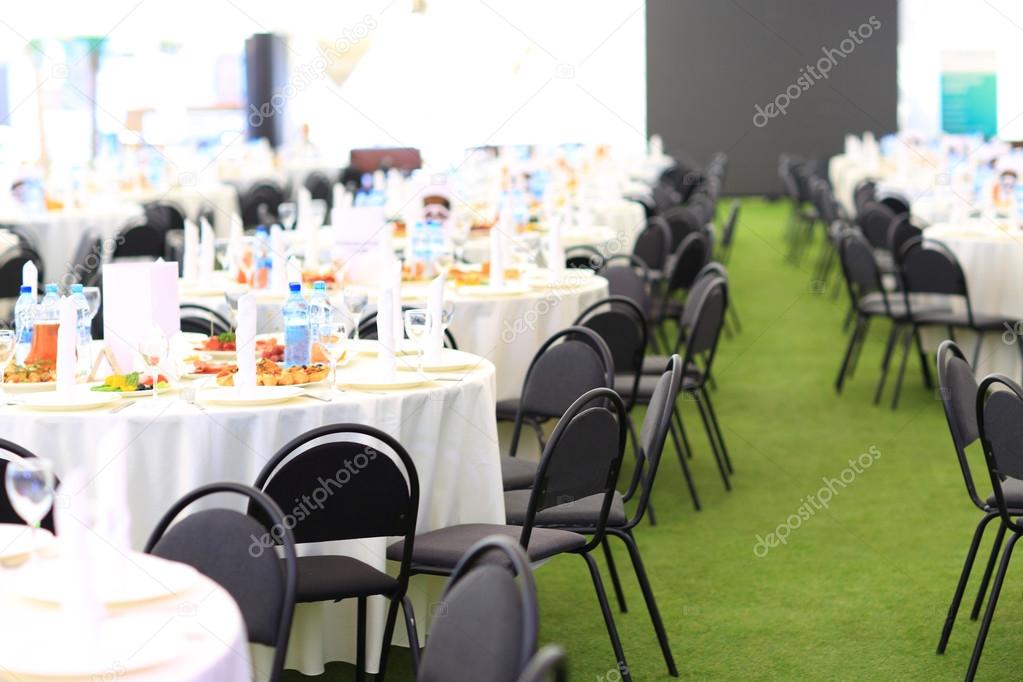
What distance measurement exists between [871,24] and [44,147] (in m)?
12.5

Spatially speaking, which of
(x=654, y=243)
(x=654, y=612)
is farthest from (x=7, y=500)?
(x=654, y=243)

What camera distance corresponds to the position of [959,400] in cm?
390

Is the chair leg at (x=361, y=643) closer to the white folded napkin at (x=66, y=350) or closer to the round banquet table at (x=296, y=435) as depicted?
the round banquet table at (x=296, y=435)

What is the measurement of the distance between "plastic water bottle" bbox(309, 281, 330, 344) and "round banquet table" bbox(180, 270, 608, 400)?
122 centimetres

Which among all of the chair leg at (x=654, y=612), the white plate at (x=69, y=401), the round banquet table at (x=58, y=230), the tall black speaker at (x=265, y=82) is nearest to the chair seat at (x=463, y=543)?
the chair leg at (x=654, y=612)

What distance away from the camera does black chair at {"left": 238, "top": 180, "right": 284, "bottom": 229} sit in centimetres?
1207

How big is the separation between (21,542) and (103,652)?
538 mm

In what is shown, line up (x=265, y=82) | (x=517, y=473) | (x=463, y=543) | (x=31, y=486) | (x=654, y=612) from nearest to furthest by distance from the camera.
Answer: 1. (x=31, y=486)
2. (x=463, y=543)
3. (x=654, y=612)
4. (x=517, y=473)
5. (x=265, y=82)

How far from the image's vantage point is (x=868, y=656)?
159 inches

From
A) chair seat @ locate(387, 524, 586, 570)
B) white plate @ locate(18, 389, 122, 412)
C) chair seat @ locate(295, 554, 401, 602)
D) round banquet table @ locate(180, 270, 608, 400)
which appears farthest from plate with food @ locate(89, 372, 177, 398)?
round banquet table @ locate(180, 270, 608, 400)

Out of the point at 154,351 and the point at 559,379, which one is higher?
the point at 154,351

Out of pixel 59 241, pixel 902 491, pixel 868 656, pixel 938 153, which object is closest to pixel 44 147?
pixel 59 241

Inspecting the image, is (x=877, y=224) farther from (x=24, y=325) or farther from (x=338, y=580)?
(x=338, y=580)

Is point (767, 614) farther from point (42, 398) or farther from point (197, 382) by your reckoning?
point (42, 398)
